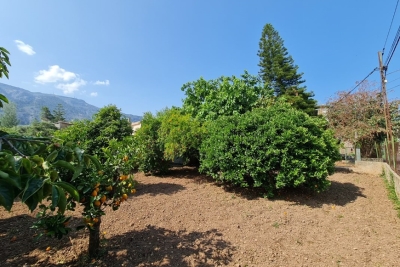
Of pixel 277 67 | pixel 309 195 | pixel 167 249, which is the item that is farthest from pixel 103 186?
pixel 277 67

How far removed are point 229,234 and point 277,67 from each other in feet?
72.9

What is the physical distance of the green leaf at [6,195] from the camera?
77 cm

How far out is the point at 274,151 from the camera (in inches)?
174

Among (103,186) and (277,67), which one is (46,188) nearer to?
(103,186)

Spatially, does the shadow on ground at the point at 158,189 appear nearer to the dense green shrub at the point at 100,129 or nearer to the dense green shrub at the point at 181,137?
the dense green shrub at the point at 181,137

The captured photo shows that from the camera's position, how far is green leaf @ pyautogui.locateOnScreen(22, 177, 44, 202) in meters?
0.83

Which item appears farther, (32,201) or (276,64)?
(276,64)

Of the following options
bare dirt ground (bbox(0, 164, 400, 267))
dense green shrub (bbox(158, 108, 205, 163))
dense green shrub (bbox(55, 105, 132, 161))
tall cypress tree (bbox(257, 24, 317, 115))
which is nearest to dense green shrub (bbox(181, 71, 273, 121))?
dense green shrub (bbox(158, 108, 205, 163))

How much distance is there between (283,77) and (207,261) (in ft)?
75.0

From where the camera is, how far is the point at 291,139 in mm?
4535

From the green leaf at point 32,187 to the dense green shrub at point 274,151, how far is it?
4140 millimetres

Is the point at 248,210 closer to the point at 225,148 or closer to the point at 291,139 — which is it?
the point at 225,148

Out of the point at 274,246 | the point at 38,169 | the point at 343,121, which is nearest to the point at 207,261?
the point at 274,246

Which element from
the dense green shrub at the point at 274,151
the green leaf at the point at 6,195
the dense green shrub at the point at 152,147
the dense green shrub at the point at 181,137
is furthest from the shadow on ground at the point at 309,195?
the green leaf at the point at 6,195
